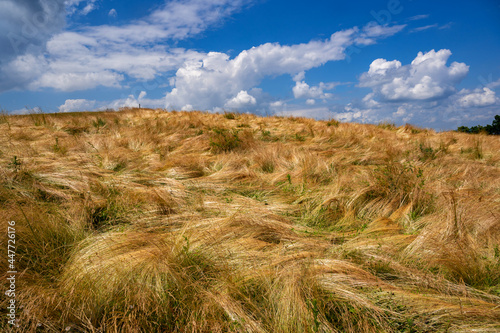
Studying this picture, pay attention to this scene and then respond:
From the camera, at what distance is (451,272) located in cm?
159

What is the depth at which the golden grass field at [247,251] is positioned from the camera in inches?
49.4

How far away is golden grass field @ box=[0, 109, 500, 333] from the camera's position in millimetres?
1255

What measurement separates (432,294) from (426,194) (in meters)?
1.67

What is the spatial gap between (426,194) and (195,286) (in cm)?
266

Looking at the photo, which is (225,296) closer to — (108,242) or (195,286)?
(195,286)

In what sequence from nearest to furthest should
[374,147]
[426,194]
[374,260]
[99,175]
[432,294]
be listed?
[432,294], [374,260], [426,194], [99,175], [374,147]

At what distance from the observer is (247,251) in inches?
70.5

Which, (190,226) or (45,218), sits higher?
(45,218)

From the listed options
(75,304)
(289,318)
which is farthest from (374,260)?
(75,304)

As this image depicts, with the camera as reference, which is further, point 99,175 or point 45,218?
point 99,175

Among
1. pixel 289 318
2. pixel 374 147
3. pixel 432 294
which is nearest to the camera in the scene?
pixel 289 318

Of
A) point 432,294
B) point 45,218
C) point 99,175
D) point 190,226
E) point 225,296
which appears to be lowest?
point 432,294

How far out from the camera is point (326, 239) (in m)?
2.15

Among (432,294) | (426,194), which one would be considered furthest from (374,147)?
(432,294)
